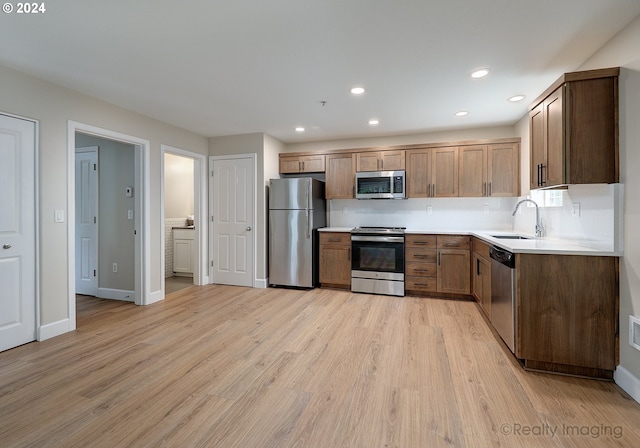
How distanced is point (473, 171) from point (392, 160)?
114cm

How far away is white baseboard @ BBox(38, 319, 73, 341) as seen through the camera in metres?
2.78

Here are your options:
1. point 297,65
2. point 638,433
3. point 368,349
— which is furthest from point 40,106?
point 638,433

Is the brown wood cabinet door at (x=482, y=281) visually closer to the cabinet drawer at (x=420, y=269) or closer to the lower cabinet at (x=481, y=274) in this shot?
the lower cabinet at (x=481, y=274)

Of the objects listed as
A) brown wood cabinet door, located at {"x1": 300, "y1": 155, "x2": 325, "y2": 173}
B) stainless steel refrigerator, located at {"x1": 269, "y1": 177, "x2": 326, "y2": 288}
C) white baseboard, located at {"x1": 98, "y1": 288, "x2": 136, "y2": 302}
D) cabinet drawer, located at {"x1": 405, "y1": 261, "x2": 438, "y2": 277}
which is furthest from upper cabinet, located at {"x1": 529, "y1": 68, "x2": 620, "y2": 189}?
white baseboard, located at {"x1": 98, "y1": 288, "x2": 136, "y2": 302}

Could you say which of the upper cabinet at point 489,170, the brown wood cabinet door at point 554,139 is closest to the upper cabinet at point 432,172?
the upper cabinet at point 489,170

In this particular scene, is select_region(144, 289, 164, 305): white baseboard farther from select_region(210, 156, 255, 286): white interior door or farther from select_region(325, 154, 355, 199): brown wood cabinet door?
select_region(325, 154, 355, 199): brown wood cabinet door

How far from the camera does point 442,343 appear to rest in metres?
2.70

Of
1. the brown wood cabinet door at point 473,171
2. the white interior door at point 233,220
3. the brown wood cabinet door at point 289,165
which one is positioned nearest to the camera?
the brown wood cabinet door at point 473,171

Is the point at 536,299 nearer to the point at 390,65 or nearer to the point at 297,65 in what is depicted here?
the point at 390,65

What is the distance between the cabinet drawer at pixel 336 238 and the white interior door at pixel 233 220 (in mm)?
1134

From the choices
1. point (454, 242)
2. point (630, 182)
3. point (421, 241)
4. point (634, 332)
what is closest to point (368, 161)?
point (421, 241)

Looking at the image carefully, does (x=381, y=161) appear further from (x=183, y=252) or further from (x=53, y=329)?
(x=53, y=329)

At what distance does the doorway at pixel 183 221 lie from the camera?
16.0 feet

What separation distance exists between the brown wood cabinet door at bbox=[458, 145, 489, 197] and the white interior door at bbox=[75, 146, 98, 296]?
5238 mm
